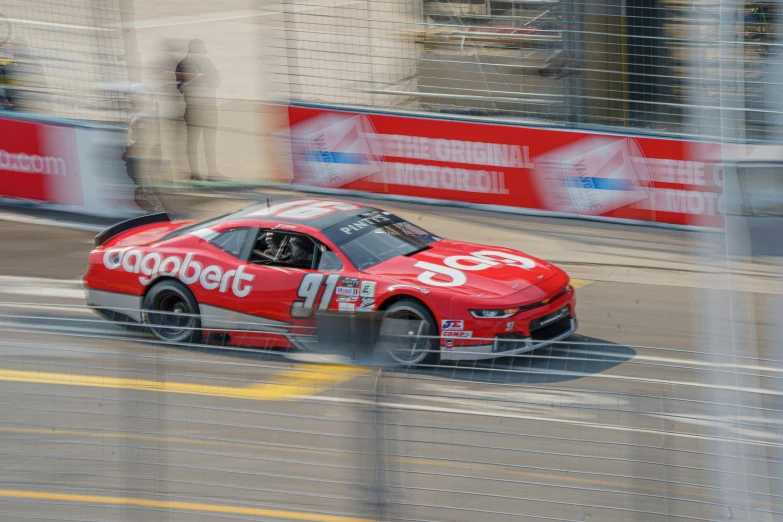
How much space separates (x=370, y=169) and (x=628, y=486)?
10465mm

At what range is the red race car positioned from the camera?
8219mm

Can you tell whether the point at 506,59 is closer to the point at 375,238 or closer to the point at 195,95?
the point at 195,95

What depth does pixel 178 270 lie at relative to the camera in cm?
903

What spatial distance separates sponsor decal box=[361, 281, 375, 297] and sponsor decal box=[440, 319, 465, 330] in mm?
624

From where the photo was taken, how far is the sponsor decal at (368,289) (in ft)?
27.6

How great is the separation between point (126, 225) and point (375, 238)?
2503 mm

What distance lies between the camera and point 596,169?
1237cm

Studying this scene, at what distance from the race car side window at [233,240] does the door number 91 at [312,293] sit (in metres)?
0.71

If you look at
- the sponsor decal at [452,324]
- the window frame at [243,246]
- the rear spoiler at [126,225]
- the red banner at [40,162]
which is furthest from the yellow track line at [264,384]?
the red banner at [40,162]

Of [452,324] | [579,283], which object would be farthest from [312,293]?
[579,283]

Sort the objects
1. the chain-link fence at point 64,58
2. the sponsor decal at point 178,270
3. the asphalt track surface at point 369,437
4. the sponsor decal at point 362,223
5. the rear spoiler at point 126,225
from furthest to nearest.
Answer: the chain-link fence at point 64,58 < the rear spoiler at point 126,225 < the sponsor decal at point 362,223 < the sponsor decal at point 178,270 < the asphalt track surface at point 369,437

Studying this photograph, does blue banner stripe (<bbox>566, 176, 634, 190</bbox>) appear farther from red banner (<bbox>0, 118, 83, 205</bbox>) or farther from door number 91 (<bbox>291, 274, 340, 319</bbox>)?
red banner (<bbox>0, 118, 83, 205</bbox>)

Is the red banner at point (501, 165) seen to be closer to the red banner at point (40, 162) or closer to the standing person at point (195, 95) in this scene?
the standing person at point (195, 95)

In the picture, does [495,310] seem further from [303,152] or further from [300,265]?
[303,152]
